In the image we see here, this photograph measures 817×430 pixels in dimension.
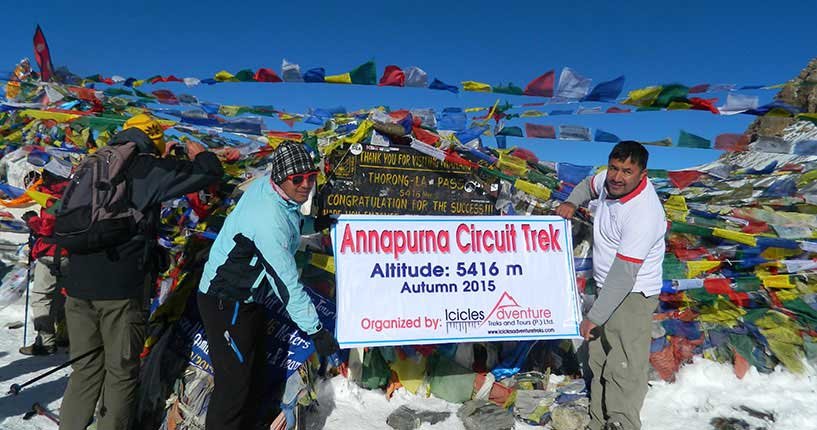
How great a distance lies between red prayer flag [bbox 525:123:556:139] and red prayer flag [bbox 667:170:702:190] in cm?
117

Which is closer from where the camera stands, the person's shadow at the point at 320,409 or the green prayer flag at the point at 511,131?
the person's shadow at the point at 320,409

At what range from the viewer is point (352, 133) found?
14.0 ft

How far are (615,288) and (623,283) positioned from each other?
0.06m

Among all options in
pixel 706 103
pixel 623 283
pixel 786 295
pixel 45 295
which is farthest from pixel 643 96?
pixel 45 295

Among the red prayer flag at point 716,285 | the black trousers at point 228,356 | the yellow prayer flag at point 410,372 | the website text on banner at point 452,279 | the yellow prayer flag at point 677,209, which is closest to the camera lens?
the black trousers at point 228,356

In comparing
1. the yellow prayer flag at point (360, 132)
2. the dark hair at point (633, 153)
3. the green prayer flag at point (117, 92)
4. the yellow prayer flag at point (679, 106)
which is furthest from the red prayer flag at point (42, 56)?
the yellow prayer flag at point (679, 106)

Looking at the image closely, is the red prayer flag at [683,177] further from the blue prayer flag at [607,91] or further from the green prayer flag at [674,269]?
the blue prayer flag at [607,91]

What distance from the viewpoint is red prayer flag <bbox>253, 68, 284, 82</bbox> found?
4.68 meters

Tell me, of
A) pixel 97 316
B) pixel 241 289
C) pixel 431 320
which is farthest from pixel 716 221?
pixel 97 316

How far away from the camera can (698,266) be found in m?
4.94

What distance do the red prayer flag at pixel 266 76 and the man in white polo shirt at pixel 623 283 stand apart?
2925mm

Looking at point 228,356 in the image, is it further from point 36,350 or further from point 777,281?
point 777,281

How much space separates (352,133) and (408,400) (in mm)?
2436

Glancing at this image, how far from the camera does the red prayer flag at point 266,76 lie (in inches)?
→ 184
